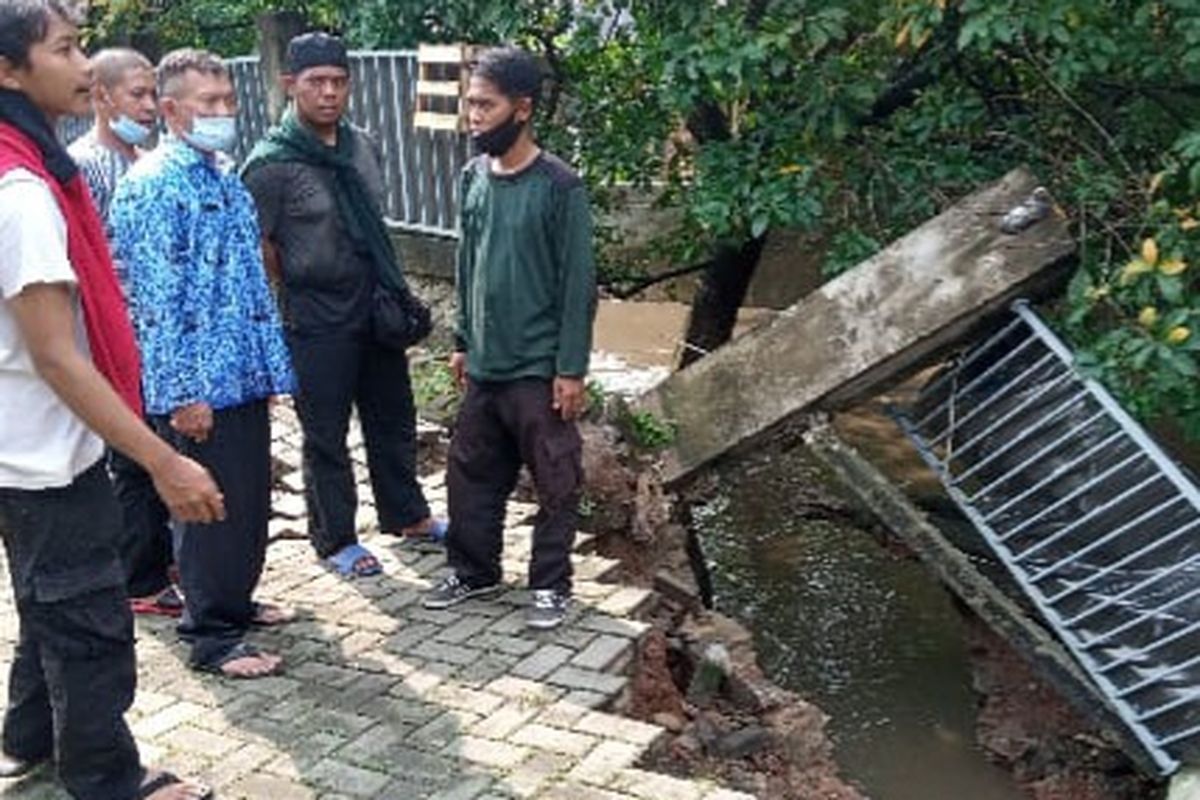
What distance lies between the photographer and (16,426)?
299 centimetres

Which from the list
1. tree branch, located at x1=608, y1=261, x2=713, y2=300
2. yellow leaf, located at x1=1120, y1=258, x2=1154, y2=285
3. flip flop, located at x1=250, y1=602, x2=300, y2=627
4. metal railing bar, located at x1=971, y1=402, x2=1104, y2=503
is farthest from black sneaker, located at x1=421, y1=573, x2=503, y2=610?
tree branch, located at x1=608, y1=261, x2=713, y2=300

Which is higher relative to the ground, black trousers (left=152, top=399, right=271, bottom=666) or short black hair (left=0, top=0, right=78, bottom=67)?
short black hair (left=0, top=0, right=78, bottom=67)

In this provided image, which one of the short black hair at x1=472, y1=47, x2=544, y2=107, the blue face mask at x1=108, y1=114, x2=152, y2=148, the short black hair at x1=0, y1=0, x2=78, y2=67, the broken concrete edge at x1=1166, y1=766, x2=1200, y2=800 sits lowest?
the broken concrete edge at x1=1166, y1=766, x2=1200, y2=800

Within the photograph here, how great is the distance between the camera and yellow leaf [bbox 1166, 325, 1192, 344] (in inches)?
161

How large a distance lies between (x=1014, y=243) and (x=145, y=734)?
354 centimetres

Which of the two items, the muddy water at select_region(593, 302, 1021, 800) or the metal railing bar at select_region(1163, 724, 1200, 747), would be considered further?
the muddy water at select_region(593, 302, 1021, 800)

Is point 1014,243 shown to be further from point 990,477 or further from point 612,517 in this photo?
point 612,517

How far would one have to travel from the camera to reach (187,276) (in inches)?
156

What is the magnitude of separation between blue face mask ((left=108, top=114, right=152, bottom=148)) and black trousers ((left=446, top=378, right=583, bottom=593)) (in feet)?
5.08

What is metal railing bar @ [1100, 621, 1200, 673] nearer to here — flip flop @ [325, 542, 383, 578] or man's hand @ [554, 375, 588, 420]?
man's hand @ [554, 375, 588, 420]

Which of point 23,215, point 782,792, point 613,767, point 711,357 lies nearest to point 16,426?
point 23,215

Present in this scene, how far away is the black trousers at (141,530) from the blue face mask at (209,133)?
4.01 ft

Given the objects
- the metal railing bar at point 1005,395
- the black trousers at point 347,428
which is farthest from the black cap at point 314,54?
the metal railing bar at point 1005,395

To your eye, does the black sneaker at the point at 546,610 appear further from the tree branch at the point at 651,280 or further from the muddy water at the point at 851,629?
the tree branch at the point at 651,280
